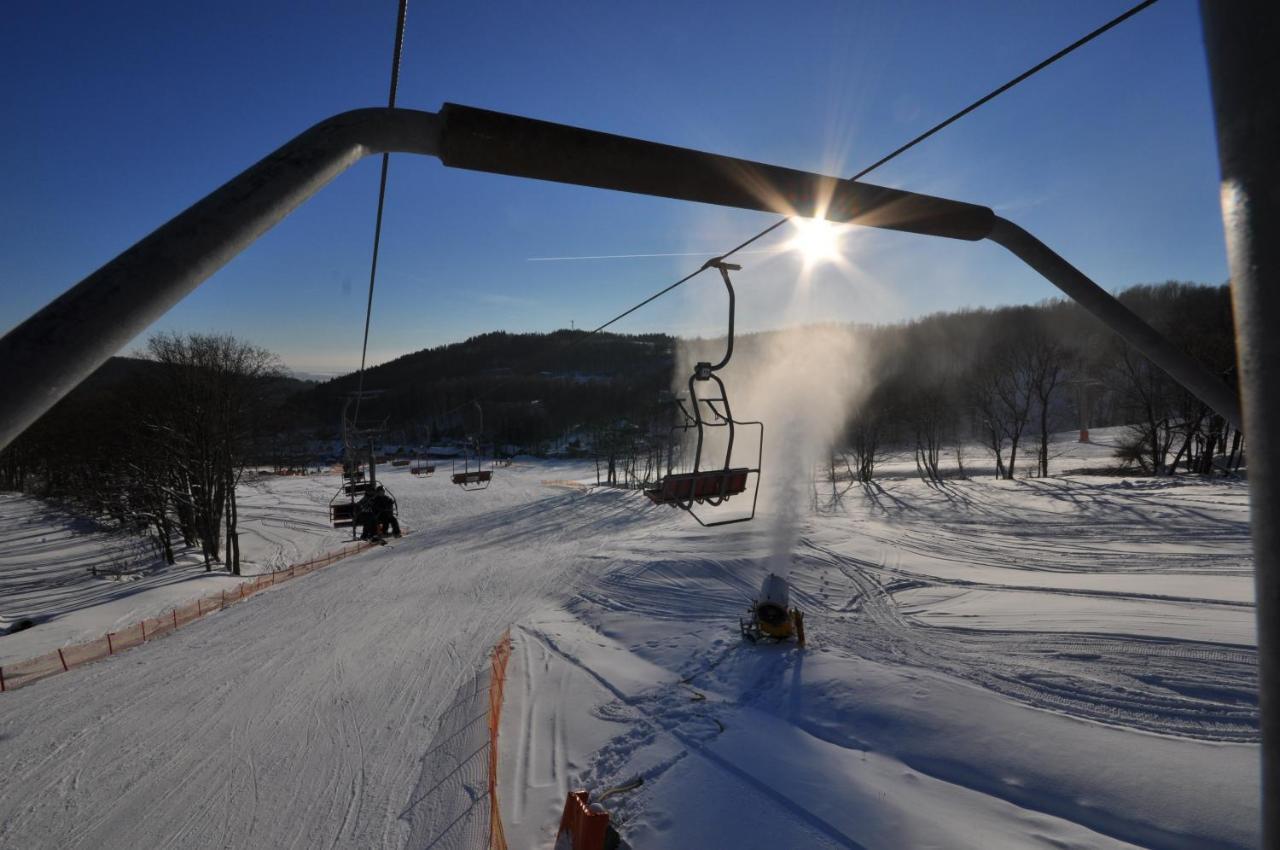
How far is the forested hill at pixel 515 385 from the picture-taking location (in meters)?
98.9

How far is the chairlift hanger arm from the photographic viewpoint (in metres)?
1.02

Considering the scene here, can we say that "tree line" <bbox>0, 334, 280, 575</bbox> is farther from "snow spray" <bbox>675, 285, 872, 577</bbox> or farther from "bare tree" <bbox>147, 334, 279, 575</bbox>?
"snow spray" <bbox>675, 285, 872, 577</bbox>

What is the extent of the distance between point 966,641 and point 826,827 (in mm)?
7830

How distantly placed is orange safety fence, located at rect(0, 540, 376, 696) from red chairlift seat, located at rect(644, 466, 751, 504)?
266 inches

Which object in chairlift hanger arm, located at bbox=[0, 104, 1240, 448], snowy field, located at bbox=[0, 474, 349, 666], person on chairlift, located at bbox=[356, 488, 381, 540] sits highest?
chairlift hanger arm, located at bbox=[0, 104, 1240, 448]

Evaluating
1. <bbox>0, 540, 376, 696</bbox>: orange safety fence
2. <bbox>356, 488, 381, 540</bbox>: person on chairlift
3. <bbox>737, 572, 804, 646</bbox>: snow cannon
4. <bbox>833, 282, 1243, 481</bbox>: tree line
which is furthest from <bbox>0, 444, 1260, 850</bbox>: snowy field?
<bbox>833, 282, 1243, 481</bbox>: tree line

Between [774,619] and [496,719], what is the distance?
6.66 metres

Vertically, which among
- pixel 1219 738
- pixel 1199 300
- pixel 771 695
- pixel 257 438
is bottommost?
pixel 771 695

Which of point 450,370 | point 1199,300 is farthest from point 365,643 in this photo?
point 450,370

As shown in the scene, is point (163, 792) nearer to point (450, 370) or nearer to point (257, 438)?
point (257, 438)

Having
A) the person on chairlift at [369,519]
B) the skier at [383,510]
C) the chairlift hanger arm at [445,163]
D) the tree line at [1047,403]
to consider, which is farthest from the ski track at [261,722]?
the tree line at [1047,403]

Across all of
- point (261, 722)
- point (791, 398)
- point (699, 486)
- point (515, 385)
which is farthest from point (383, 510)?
point (515, 385)

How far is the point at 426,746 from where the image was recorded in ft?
32.8

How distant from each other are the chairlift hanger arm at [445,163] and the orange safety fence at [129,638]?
10.5m
